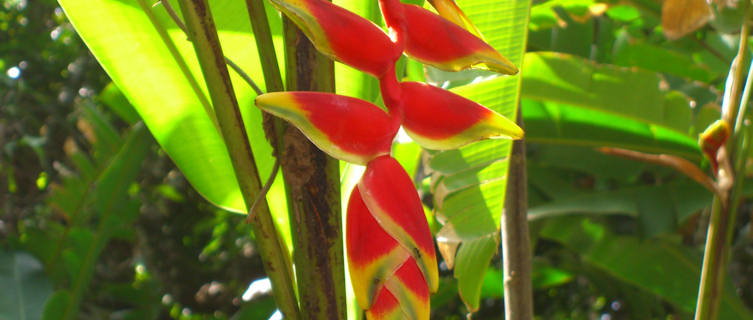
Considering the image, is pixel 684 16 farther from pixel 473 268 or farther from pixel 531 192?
pixel 531 192

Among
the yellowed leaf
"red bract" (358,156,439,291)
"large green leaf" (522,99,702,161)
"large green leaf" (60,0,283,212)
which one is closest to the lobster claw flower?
"red bract" (358,156,439,291)

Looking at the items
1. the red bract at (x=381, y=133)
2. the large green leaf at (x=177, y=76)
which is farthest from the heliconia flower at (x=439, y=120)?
the large green leaf at (x=177, y=76)

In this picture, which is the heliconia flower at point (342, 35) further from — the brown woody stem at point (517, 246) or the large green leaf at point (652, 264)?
the large green leaf at point (652, 264)

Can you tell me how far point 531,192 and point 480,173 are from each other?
2.16 feet

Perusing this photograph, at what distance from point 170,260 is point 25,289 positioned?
1.56ft

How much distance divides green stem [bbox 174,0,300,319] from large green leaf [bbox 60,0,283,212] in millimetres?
103

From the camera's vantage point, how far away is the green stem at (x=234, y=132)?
0.32m

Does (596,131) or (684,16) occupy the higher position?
(684,16)

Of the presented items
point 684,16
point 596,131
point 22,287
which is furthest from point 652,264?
point 22,287

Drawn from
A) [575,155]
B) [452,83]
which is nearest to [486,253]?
[452,83]

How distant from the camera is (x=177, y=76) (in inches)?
17.3

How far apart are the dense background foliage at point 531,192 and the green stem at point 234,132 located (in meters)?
0.23

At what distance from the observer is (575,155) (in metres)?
1.11

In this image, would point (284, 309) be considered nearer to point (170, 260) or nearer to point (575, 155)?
point (575, 155)
